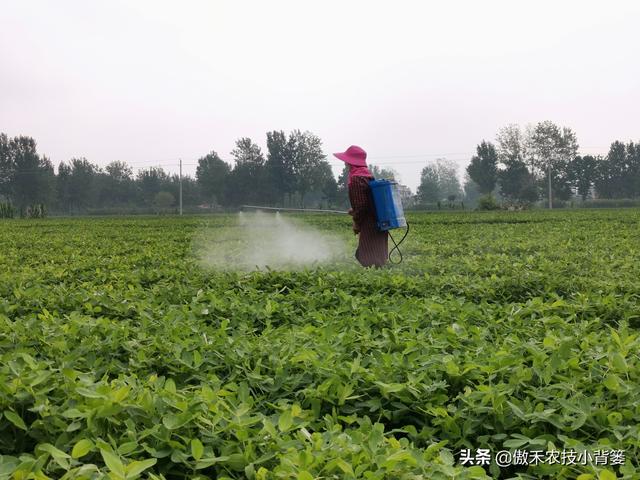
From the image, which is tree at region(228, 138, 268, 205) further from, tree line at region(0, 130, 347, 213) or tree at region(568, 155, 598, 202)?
tree at region(568, 155, 598, 202)

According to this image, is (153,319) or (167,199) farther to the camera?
(167,199)

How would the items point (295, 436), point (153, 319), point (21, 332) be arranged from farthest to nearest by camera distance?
point (153, 319) < point (21, 332) < point (295, 436)

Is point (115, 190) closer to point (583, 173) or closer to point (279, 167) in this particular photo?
point (279, 167)

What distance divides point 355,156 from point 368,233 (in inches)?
39.1

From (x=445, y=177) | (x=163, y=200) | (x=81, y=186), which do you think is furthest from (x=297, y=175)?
(x=445, y=177)

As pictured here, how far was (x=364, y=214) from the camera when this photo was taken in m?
6.71

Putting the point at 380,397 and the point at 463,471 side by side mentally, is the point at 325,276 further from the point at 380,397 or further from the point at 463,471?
the point at 463,471

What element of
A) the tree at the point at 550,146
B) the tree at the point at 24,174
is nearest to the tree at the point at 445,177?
the tree at the point at 550,146

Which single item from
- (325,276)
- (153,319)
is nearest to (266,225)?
(325,276)

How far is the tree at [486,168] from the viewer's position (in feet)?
211

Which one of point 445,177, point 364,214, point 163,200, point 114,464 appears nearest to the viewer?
point 114,464

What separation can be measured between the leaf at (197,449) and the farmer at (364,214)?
5216mm

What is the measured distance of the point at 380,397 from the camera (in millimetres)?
2117

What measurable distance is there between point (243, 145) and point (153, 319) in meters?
67.7
